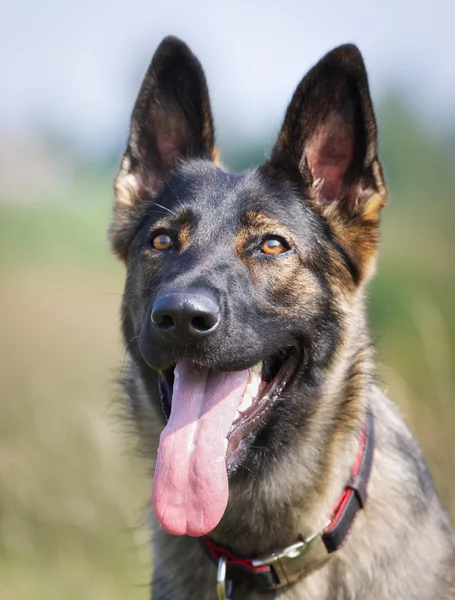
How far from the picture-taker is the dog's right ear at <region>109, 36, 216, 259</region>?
11.3 ft

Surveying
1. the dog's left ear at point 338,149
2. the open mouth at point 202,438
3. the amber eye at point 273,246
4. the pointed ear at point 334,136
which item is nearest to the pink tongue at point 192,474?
the open mouth at point 202,438

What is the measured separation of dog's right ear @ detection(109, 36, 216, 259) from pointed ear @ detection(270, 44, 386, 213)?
1.52 ft

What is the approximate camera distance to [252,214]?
10.2 feet

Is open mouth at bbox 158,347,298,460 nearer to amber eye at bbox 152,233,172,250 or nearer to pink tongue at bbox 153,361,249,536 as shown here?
pink tongue at bbox 153,361,249,536

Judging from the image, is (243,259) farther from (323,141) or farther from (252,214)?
(323,141)

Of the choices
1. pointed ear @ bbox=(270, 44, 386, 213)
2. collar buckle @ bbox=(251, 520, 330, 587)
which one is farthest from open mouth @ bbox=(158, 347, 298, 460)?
pointed ear @ bbox=(270, 44, 386, 213)

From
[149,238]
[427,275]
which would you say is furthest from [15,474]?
[427,275]

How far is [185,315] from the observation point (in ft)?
8.46

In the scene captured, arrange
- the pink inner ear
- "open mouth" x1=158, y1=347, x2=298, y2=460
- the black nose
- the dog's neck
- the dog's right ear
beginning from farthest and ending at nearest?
the dog's right ear → the pink inner ear → the dog's neck → "open mouth" x1=158, y1=347, x2=298, y2=460 → the black nose

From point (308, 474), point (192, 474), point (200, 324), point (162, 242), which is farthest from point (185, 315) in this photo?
point (308, 474)

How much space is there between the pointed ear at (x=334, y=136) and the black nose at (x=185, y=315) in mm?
969

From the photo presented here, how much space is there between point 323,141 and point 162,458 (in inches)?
62.6

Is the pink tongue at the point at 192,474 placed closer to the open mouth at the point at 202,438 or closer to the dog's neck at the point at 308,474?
the open mouth at the point at 202,438

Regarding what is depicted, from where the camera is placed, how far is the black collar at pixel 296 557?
9.52 ft
